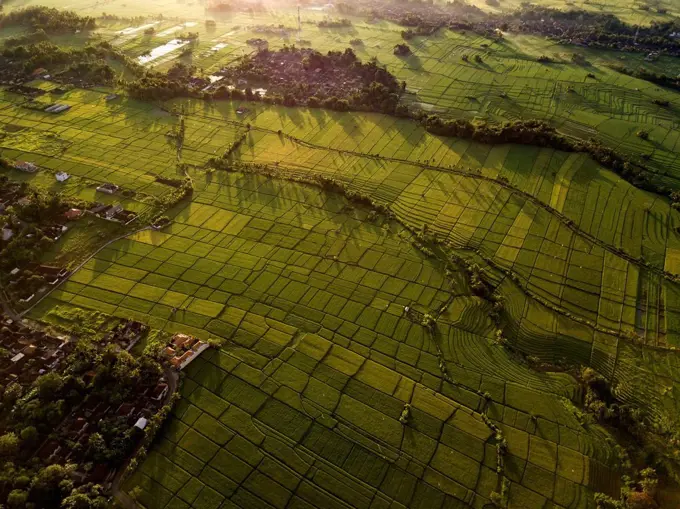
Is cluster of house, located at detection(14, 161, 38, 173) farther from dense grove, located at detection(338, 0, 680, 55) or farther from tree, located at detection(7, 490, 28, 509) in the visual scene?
dense grove, located at detection(338, 0, 680, 55)

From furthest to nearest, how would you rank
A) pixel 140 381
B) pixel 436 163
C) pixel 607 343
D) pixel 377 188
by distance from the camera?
pixel 436 163 → pixel 377 188 → pixel 607 343 → pixel 140 381

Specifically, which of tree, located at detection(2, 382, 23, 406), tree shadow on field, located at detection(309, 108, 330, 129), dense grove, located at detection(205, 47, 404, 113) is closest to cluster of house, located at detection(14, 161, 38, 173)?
dense grove, located at detection(205, 47, 404, 113)

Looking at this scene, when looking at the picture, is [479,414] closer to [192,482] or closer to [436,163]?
[192,482]

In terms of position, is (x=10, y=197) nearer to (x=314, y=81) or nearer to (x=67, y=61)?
(x=67, y=61)

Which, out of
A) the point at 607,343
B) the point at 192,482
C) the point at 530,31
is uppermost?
the point at 530,31

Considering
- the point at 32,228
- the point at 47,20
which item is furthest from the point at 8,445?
the point at 47,20

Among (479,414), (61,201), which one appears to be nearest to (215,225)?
(61,201)

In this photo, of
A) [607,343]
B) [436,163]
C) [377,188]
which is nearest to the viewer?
[607,343]
